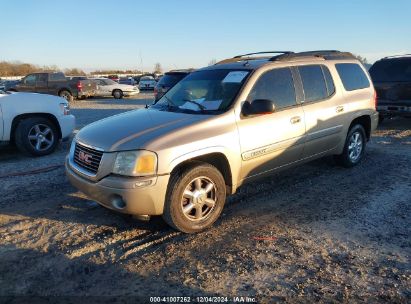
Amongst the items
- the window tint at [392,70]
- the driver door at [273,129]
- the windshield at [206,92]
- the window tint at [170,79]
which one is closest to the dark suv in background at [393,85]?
the window tint at [392,70]

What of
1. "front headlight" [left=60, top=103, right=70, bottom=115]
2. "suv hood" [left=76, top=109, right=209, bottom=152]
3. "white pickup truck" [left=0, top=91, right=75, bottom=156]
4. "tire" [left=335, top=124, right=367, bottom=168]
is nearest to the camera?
"suv hood" [left=76, top=109, right=209, bottom=152]

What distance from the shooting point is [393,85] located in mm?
9289

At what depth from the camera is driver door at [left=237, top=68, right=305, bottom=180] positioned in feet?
14.2

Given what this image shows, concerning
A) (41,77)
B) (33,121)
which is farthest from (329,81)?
A: (41,77)

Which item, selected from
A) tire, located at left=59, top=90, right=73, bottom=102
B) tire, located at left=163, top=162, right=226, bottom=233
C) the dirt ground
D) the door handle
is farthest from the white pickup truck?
tire, located at left=59, top=90, right=73, bottom=102

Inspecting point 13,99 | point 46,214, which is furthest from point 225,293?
point 13,99

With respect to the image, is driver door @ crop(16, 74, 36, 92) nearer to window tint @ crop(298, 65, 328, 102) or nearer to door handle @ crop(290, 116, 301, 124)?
window tint @ crop(298, 65, 328, 102)

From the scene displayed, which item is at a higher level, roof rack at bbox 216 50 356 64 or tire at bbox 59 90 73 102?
roof rack at bbox 216 50 356 64

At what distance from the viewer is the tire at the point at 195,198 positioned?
376 cm

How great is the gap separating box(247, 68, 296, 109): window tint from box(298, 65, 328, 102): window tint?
0.29 meters

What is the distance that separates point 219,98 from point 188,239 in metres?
1.70

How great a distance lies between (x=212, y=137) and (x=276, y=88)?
1.32 metres

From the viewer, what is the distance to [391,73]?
9.61m

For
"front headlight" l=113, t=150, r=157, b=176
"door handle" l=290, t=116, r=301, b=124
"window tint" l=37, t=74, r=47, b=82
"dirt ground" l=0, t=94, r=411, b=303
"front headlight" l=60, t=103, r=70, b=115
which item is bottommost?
"dirt ground" l=0, t=94, r=411, b=303
